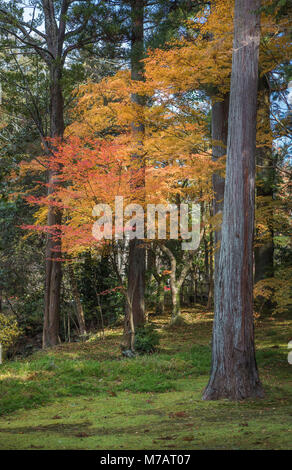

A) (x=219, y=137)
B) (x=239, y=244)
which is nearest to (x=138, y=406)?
(x=239, y=244)

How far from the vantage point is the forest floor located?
3.85 meters

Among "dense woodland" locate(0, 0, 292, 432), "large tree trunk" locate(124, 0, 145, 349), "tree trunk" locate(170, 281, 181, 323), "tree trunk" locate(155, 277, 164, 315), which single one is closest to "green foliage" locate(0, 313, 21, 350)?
"dense woodland" locate(0, 0, 292, 432)

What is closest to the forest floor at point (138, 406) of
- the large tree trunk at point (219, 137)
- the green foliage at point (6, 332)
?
the large tree trunk at point (219, 137)

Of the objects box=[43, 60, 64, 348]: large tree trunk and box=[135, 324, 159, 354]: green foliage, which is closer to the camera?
box=[135, 324, 159, 354]: green foliage

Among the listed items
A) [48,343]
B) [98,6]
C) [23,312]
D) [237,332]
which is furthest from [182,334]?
[98,6]

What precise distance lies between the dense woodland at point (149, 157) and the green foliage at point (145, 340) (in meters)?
0.03

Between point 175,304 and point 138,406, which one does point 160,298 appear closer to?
point 175,304

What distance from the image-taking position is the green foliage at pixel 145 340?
377 inches

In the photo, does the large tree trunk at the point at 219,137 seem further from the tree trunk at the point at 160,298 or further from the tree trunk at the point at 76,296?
the tree trunk at the point at 160,298

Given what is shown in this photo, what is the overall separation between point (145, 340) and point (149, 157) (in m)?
3.96

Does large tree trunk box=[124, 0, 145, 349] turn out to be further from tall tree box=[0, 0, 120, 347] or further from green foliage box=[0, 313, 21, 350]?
green foliage box=[0, 313, 21, 350]

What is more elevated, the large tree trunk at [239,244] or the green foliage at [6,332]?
the large tree trunk at [239,244]

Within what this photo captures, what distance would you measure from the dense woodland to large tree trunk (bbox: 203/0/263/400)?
2cm

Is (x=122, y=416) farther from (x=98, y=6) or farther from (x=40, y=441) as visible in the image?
(x=98, y=6)
